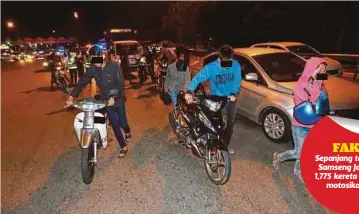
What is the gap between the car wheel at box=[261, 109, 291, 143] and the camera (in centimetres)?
567

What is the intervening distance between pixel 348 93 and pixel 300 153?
1.90 m

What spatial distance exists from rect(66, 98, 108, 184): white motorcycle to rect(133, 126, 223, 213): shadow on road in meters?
0.89

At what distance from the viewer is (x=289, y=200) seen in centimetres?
404

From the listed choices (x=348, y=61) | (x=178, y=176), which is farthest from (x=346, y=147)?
(x=348, y=61)

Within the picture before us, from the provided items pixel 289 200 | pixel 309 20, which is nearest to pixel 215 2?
pixel 309 20

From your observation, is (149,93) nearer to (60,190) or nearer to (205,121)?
(60,190)

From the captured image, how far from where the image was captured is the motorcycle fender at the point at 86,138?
4375 millimetres

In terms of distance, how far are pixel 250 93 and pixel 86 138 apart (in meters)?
3.52

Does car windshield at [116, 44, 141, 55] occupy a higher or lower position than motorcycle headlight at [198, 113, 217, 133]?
higher

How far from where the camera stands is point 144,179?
15.7ft

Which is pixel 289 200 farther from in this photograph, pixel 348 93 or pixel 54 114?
pixel 54 114

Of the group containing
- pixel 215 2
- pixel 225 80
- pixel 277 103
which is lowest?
pixel 277 103

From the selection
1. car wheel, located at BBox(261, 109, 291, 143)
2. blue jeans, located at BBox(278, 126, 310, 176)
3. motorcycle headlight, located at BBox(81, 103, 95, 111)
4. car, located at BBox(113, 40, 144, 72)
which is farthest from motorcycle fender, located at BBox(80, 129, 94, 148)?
car, located at BBox(113, 40, 144, 72)

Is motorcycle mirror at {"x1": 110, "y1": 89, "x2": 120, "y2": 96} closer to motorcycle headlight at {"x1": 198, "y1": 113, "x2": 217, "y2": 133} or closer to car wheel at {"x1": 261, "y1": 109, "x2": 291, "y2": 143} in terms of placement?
motorcycle headlight at {"x1": 198, "y1": 113, "x2": 217, "y2": 133}
